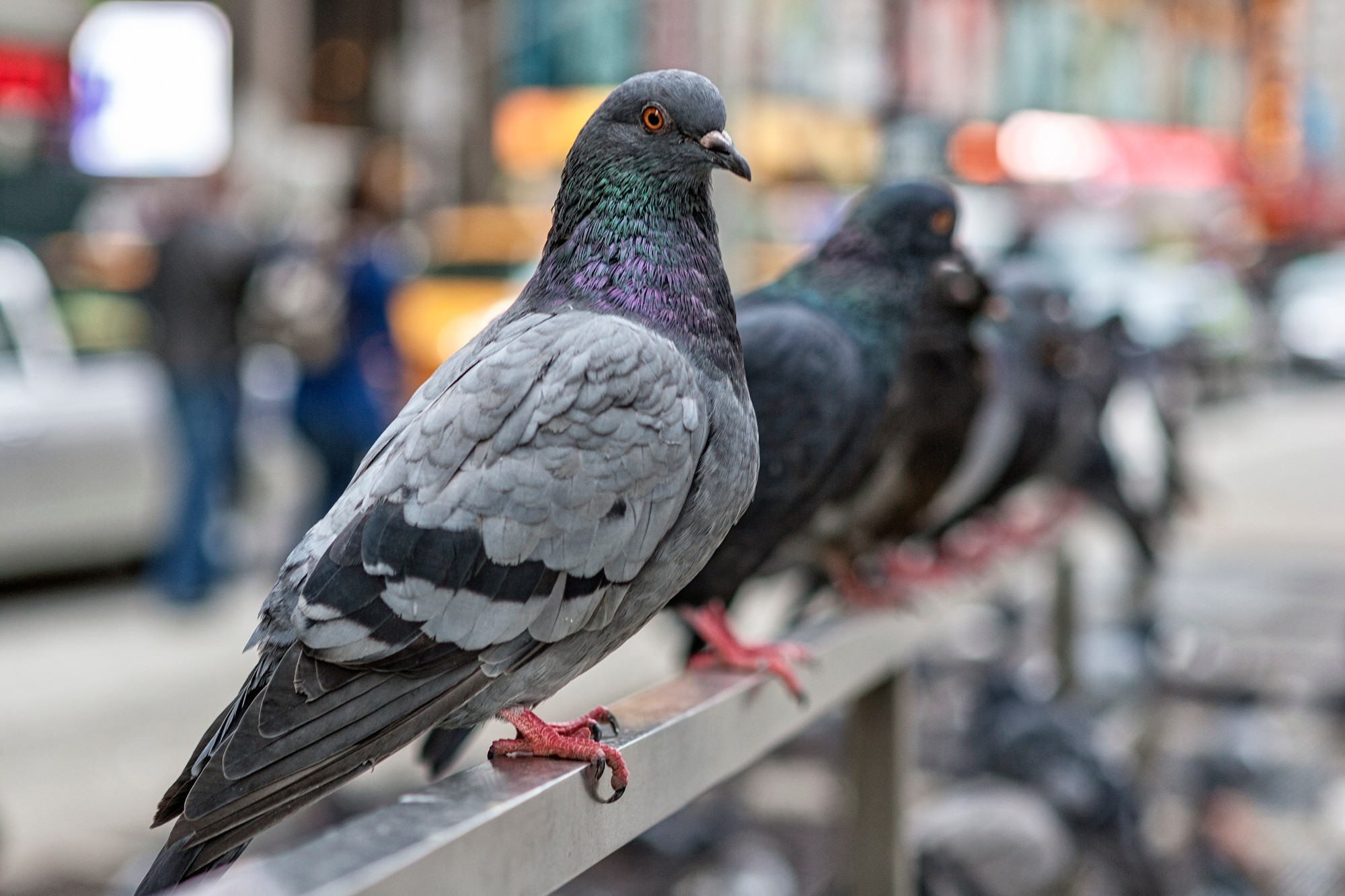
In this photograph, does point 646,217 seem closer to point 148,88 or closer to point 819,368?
point 819,368

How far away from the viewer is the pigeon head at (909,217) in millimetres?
2604

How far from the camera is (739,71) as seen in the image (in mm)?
6031

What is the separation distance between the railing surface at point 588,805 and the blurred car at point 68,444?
5229mm

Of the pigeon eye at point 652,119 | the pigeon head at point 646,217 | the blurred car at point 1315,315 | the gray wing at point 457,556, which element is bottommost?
the blurred car at point 1315,315

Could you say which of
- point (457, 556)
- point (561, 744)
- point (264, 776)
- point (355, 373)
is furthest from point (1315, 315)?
point (264, 776)

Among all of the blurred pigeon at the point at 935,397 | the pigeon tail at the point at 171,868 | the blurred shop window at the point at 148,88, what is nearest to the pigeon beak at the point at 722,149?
the pigeon tail at the point at 171,868

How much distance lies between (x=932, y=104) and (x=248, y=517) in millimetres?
4502

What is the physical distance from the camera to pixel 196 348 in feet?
23.2

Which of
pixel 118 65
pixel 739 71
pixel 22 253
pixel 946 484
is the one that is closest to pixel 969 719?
pixel 946 484

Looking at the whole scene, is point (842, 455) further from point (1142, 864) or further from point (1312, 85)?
point (1312, 85)

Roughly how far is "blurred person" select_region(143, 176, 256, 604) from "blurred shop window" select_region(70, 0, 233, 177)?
6107 mm

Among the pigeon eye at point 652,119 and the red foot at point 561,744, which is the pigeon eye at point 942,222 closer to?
the pigeon eye at point 652,119

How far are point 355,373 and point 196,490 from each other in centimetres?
116

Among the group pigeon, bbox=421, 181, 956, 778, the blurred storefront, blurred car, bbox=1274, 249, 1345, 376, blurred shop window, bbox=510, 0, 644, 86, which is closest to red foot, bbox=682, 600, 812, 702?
pigeon, bbox=421, 181, 956, 778
